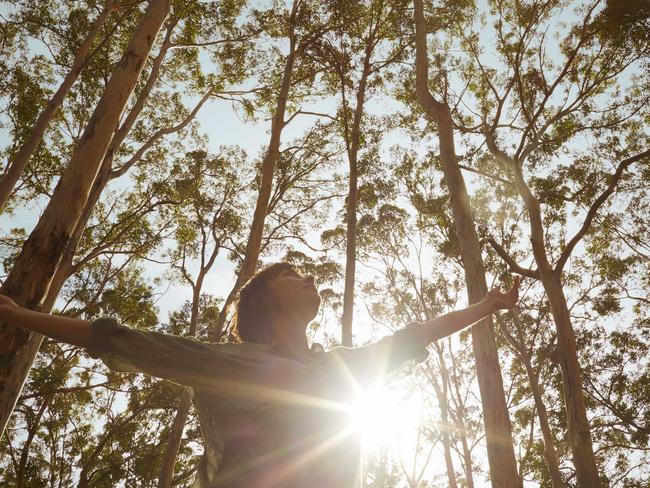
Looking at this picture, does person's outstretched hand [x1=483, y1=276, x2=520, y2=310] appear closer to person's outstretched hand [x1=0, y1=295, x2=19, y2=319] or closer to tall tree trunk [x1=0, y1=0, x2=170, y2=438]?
person's outstretched hand [x1=0, y1=295, x2=19, y2=319]

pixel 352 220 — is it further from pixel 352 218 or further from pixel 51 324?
pixel 51 324

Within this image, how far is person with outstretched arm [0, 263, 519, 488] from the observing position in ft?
4.38

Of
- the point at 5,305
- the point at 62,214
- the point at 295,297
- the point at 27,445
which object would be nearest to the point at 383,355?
the point at 295,297

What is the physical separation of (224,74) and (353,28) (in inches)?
155

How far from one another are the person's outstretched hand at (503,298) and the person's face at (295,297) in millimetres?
707

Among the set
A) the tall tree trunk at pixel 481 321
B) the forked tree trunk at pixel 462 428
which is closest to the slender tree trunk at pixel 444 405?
the forked tree trunk at pixel 462 428

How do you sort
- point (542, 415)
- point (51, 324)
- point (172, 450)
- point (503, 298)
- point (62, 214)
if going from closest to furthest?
point (51, 324) < point (503, 298) < point (62, 214) < point (172, 450) < point (542, 415)

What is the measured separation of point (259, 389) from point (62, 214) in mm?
3386

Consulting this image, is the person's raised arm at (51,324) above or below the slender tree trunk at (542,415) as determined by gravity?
below

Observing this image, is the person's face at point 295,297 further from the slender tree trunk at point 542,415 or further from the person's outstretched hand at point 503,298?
the slender tree trunk at point 542,415

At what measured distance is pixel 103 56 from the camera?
40.3 feet

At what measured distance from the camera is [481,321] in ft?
18.1

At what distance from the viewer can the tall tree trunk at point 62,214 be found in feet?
11.6

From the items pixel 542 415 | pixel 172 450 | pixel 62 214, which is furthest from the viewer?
pixel 542 415
